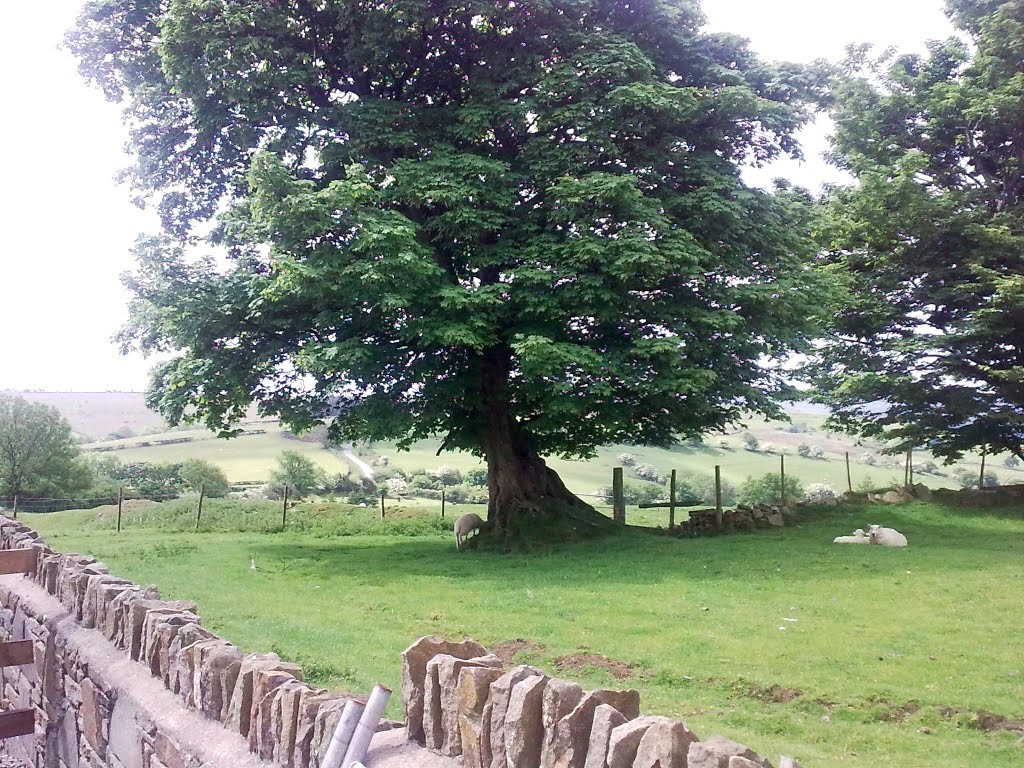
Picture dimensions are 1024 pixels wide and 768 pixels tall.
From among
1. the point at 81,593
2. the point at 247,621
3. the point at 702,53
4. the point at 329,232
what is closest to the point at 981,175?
the point at 702,53

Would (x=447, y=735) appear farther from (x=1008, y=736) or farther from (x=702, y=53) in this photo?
(x=702, y=53)

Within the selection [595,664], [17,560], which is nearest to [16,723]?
[17,560]

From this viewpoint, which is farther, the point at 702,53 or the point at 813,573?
the point at 702,53

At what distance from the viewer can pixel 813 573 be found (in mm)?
12391

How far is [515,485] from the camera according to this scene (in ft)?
A: 58.2

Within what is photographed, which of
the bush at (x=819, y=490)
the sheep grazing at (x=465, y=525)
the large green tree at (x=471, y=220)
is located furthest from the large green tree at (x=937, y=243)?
the sheep grazing at (x=465, y=525)

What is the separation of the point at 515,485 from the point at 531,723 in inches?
597

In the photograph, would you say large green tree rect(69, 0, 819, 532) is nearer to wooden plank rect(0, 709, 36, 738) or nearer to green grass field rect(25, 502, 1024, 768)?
green grass field rect(25, 502, 1024, 768)

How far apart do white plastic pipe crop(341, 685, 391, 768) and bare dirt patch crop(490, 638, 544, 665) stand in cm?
498

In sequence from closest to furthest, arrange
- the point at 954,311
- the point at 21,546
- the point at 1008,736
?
the point at 1008,736
the point at 21,546
the point at 954,311

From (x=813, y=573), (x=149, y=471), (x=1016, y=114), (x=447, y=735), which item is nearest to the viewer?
(x=447, y=735)

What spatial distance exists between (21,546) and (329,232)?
8118mm

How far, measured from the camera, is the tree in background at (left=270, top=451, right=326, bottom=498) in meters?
34.2

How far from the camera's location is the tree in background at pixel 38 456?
30547 millimetres
